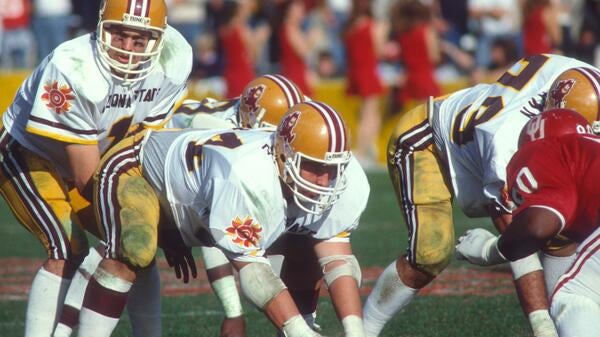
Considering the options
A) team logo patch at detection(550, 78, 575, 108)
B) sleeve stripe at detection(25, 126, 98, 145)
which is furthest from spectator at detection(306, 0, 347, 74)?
team logo patch at detection(550, 78, 575, 108)

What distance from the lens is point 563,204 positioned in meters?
4.33

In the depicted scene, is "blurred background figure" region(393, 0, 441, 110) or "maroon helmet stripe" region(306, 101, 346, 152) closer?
"maroon helmet stripe" region(306, 101, 346, 152)

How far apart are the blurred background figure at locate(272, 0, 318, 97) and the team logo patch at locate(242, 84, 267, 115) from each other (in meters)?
8.34

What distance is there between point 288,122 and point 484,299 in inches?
101

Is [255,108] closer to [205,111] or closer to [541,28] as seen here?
[205,111]

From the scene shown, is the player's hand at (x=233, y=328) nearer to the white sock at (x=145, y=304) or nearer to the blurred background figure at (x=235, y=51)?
the white sock at (x=145, y=304)

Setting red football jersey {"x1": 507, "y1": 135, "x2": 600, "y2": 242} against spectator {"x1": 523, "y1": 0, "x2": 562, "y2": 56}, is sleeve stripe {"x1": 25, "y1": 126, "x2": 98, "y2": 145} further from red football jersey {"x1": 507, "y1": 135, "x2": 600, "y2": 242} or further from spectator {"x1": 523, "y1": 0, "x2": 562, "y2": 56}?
spectator {"x1": 523, "y1": 0, "x2": 562, "y2": 56}

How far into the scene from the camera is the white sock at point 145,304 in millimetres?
5762

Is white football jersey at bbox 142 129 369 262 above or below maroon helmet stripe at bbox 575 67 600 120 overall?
below

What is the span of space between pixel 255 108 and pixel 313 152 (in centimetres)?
135

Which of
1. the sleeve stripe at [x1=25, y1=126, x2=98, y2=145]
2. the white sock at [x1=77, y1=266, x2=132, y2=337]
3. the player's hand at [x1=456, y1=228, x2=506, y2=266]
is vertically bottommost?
the white sock at [x1=77, y1=266, x2=132, y2=337]

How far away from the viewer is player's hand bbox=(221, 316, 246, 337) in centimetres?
569

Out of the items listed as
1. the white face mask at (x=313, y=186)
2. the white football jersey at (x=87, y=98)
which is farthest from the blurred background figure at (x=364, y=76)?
the white face mask at (x=313, y=186)

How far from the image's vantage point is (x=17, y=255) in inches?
369
